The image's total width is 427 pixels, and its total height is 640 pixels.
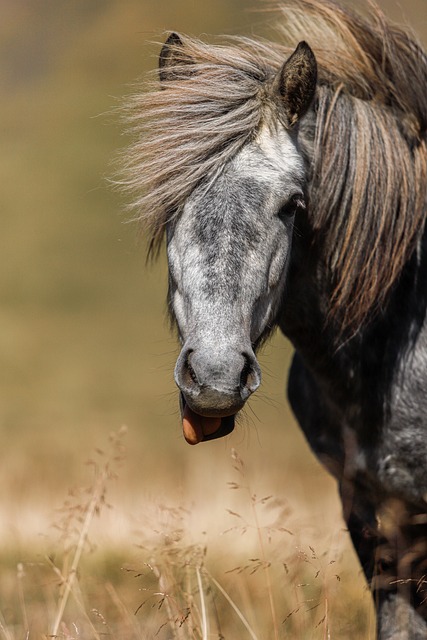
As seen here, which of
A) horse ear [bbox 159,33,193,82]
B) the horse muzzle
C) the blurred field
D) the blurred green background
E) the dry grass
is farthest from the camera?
the blurred green background

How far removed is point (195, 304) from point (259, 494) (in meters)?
5.20

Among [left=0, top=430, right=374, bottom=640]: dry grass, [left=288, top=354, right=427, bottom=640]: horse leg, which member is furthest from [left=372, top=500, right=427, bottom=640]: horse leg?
[left=0, top=430, right=374, bottom=640]: dry grass

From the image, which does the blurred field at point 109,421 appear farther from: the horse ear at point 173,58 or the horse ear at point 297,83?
the horse ear at point 297,83

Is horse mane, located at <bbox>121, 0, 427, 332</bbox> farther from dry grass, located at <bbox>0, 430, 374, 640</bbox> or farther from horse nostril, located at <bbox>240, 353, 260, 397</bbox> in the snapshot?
dry grass, located at <bbox>0, 430, 374, 640</bbox>

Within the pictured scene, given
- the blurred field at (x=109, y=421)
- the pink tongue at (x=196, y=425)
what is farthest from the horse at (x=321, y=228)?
the blurred field at (x=109, y=421)

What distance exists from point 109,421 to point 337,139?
17.3 m

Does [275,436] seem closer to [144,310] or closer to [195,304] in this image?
[195,304]

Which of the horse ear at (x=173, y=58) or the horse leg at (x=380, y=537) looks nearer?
the horse ear at (x=173, y=58)

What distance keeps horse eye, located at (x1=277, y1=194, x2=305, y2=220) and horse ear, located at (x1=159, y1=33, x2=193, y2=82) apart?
31.0 inches

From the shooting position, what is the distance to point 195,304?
269 centimetres

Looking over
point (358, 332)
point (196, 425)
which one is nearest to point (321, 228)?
point (358, 332)

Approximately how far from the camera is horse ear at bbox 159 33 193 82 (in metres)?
3.35

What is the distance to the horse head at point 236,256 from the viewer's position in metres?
2.59

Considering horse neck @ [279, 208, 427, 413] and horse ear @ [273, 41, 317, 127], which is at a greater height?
horse ear @ [273, 41, 317, 127]
